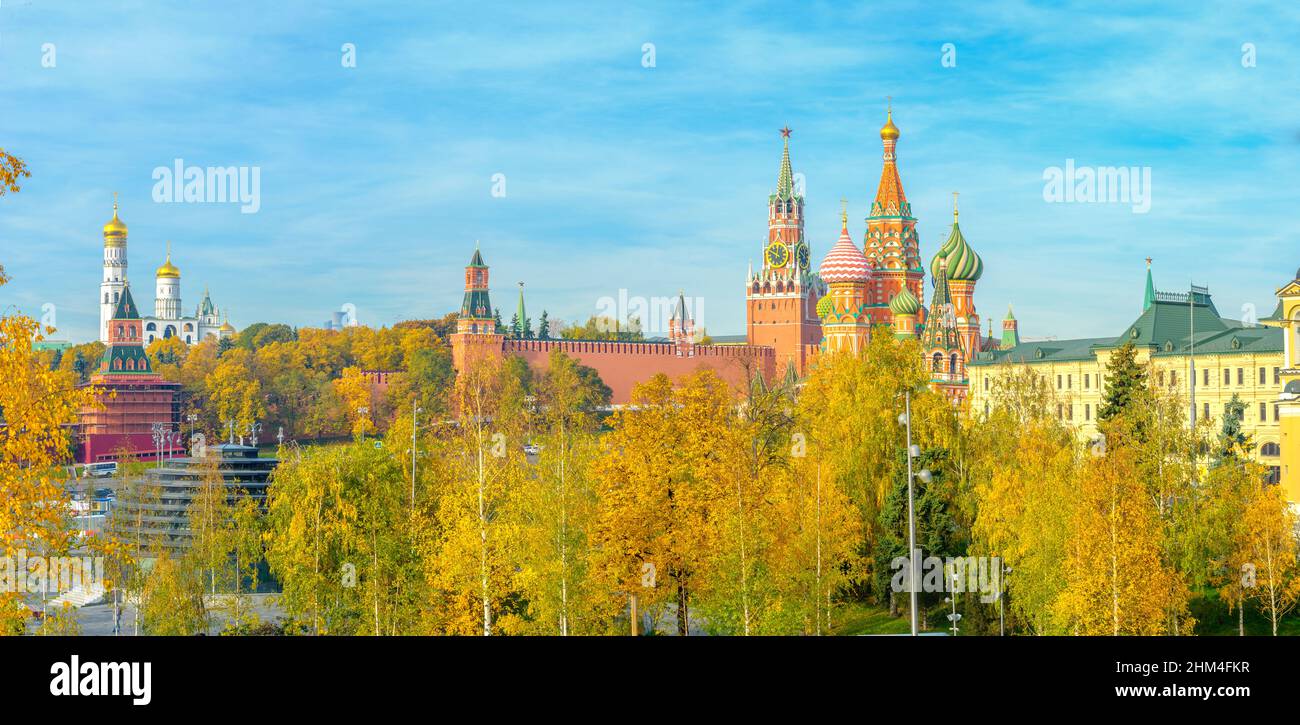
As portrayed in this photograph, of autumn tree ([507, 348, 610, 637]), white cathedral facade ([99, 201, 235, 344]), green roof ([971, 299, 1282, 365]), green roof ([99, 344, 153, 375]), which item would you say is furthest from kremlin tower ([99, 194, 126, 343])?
autumn tree ([507, 348, 610, 637])

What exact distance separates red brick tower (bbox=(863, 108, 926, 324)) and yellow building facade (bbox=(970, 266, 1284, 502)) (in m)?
29.7

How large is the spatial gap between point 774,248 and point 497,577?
11432cm

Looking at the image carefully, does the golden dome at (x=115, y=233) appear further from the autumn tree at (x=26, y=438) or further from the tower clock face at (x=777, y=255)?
the autumn tree at (x=26, y=438)

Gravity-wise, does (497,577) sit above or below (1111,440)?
below

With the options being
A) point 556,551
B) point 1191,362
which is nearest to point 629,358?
point 1191,362

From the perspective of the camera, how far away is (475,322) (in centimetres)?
11825

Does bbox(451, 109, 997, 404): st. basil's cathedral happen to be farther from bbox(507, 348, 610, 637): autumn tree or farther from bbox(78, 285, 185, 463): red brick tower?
bbox(507, 348, 610, 637): autumn tree

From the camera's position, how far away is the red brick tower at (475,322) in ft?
384

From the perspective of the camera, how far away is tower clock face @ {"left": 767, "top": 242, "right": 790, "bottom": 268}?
459 feet

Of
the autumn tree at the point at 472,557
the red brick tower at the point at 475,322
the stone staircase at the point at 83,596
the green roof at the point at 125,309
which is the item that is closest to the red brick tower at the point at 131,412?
the green roof at the point at 125,309

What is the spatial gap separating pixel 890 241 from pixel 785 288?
23.0 meters

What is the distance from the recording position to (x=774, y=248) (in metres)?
140
